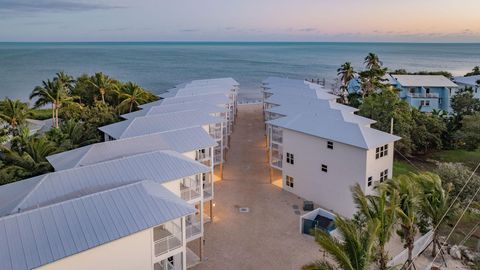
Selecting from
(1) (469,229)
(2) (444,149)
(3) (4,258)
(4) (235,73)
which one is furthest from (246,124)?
(4) (235,73)

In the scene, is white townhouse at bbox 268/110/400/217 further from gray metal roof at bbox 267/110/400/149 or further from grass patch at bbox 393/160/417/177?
grass patch at bbox 393/160/417/177

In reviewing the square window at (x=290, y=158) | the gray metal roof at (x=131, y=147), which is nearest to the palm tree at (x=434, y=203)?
the square window at (x=290, y=158)

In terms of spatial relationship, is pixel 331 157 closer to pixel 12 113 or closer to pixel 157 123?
pixel 157 123

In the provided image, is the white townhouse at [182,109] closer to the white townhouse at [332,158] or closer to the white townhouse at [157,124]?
the white townhouse at [157,124]

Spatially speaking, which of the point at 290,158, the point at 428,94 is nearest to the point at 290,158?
the point at 290,158

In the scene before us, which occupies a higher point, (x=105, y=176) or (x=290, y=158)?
(x=105, y=176)
